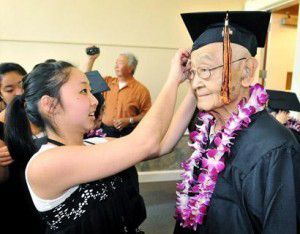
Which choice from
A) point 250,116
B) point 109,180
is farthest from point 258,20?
point 109,180

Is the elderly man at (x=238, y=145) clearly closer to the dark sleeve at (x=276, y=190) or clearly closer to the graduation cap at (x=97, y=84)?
the dark sleeve at (x=276, y=190)

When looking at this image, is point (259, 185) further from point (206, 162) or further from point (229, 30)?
point (229, 30)

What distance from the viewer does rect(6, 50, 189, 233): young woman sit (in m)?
0.89

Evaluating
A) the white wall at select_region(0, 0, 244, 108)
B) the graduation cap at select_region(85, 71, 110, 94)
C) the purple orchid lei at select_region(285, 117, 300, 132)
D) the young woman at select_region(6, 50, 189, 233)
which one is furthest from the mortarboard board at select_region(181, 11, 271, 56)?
the white wall at select_region(0, 0, 244, 108)

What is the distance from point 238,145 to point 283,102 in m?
1.52

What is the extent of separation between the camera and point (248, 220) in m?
0.92

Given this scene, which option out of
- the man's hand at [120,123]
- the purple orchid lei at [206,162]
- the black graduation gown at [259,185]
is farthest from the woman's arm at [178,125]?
the man's hand at [120,123]

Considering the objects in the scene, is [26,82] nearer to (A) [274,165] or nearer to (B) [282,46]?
(A) [274,165]

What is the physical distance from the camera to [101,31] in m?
3.41

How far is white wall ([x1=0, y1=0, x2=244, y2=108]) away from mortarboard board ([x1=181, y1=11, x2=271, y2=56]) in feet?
8.25

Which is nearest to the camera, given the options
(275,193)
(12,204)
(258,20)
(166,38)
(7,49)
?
(275,193)

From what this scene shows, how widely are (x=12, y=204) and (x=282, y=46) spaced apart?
3.35 meters

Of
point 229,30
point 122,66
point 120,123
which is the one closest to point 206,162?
point 229,30

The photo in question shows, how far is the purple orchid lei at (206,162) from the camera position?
1.01 m
